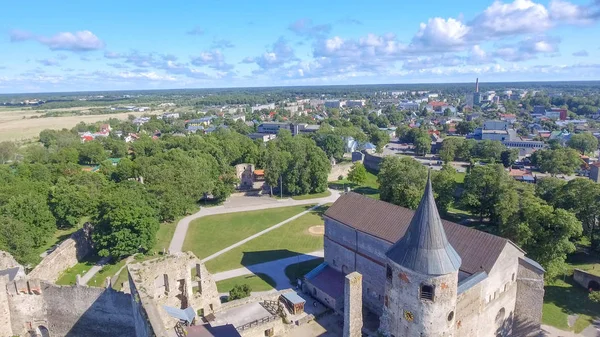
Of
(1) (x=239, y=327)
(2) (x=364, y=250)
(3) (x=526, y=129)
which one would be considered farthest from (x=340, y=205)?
(3) (x=526, y=129)

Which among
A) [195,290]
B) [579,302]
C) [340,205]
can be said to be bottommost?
[579,302]

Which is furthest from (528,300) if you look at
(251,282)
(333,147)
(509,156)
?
(509,156)

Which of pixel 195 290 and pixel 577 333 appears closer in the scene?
pixel 577 333

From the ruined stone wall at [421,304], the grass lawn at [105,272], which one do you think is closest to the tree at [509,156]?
the ruined stone wall at [421,304]

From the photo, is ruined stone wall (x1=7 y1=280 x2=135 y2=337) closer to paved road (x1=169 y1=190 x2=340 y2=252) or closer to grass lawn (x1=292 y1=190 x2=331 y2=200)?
paved road (x1=169 y1=190 x2=340 y2=252)

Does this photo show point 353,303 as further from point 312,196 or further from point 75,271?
point 312,196

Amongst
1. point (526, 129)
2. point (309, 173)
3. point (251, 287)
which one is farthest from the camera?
point (526, 129)

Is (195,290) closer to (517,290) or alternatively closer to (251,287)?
(251,287)

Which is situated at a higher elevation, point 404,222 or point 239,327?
point 404,222
